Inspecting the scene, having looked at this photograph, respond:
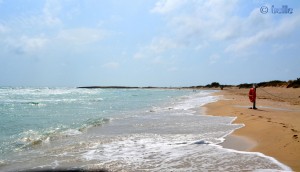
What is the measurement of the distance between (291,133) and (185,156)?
380cm

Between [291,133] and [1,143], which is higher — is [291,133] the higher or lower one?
the higher one

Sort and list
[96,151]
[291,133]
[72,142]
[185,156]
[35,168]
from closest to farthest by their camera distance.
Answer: [35,168] → [185,156] → [96,151] → [291,133] → [72,142]

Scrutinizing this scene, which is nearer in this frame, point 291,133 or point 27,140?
point 291,133

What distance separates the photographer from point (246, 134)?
36.4 ft

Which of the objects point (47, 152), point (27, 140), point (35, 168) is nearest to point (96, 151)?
point (47, 152)

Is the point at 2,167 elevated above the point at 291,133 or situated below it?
below

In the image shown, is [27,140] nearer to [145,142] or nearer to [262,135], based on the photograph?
[145,142]

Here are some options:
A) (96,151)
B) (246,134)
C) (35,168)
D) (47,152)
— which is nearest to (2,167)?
(35,168)

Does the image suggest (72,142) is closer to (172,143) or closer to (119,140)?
(119,140)

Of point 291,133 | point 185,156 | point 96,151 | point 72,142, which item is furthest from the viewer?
point 72,142

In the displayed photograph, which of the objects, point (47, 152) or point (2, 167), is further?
point (47, 152)

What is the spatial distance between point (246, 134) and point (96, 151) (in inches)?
200

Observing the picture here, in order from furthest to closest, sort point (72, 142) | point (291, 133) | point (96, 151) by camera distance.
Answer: point (72, 142) < point (291, 133) < point (96, 151)

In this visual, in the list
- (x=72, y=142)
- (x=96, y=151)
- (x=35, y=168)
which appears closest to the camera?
(x=35, y=168)
